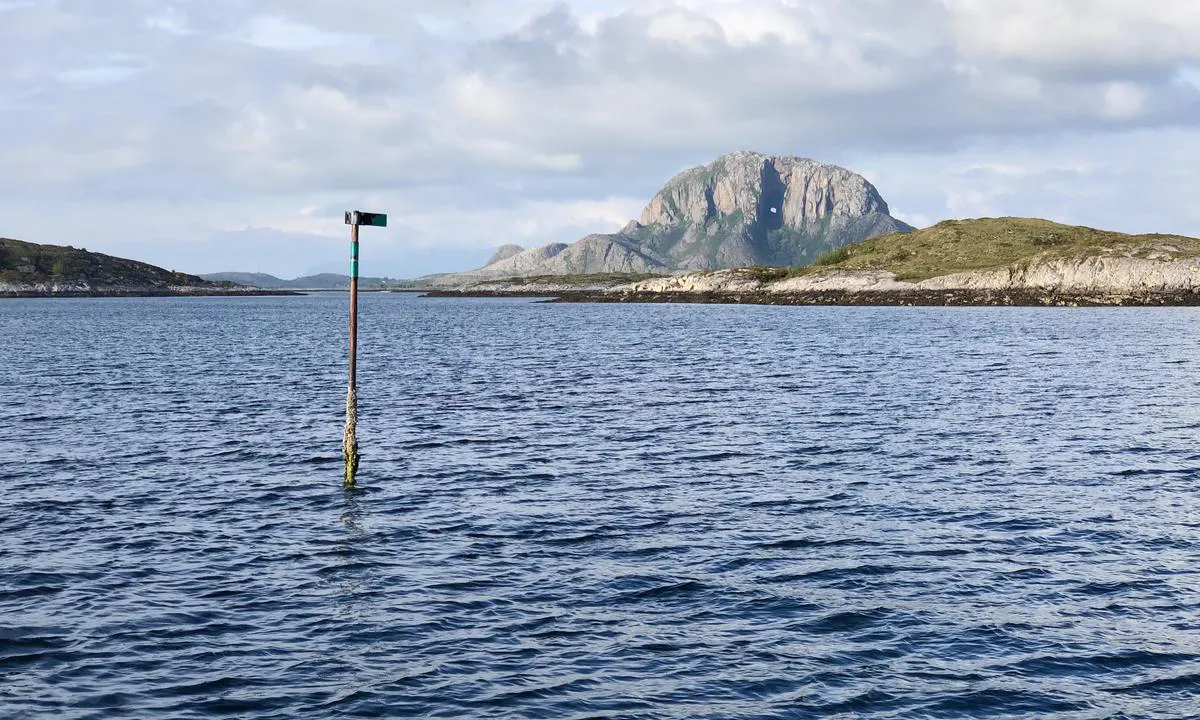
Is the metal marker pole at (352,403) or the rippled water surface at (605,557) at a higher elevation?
the metal marker pole at (352,403)

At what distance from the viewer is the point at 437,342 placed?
110438mm

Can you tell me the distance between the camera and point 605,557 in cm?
2359

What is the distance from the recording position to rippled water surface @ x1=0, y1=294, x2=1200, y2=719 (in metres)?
16.2

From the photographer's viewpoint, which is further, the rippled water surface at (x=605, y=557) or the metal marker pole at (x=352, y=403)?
the metal marker pole at (x=352, y=403)

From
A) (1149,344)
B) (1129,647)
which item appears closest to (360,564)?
(1129,647)

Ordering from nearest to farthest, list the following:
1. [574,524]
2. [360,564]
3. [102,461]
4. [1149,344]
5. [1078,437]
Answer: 1. [360,564]
2. [574,524]
3. [102,461]
4. [1078,437]
5. [1149,344]

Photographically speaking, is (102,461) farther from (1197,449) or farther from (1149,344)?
(1149,344)

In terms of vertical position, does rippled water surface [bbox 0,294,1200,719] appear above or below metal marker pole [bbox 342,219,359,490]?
below

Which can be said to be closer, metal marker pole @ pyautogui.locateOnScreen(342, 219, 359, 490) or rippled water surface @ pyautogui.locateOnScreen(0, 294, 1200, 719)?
rippled water surface @ pyautogui.locateOnScreen(0, 294, 1200, 719)

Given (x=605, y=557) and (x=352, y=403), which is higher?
(x=352, y=403)

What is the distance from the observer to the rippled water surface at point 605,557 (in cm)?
1623

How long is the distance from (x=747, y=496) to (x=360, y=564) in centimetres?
1174

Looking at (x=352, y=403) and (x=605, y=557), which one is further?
(x=352, y=403)

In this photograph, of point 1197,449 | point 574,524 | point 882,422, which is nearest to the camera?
point 574,524
